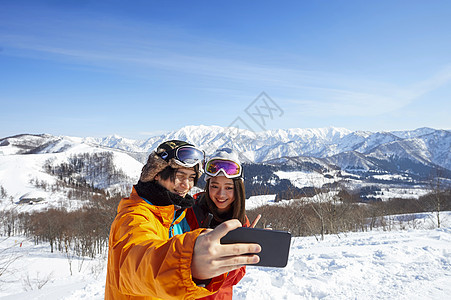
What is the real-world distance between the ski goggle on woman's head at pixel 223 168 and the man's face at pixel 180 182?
2.30 ft

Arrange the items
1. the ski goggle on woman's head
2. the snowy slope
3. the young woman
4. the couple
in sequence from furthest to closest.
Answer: the snowy slope < the ski goggle on woman's head < the young woman < the couple

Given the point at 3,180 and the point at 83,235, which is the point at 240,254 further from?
the point at 3,180

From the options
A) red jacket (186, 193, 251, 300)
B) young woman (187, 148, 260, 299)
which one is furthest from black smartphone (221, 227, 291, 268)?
young woman (187, 148, 260, 299)

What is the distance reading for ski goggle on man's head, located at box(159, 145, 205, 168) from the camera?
2173mm

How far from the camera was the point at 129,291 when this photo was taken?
3.65 feet

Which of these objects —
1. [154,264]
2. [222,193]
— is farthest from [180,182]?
[154,264]

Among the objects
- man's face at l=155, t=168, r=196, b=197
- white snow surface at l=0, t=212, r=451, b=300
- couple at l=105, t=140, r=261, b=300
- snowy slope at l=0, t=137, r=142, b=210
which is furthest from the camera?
snowy slope at l=0, t=137, r=142, b=210

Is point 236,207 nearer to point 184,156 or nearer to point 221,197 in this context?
point 221,197

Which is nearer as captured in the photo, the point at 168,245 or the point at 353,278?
the point at 168,245

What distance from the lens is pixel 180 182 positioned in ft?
7.18

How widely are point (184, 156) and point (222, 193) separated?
2.73 feet

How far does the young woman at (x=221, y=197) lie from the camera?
9.21 ft

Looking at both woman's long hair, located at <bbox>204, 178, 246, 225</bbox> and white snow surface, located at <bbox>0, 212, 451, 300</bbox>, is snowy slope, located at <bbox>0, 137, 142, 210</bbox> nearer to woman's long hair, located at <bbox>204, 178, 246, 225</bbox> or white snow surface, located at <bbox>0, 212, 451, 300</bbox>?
white snow surface, located at <bbox>0, 212, 451, 300</bbox>

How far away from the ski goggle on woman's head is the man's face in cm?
70
